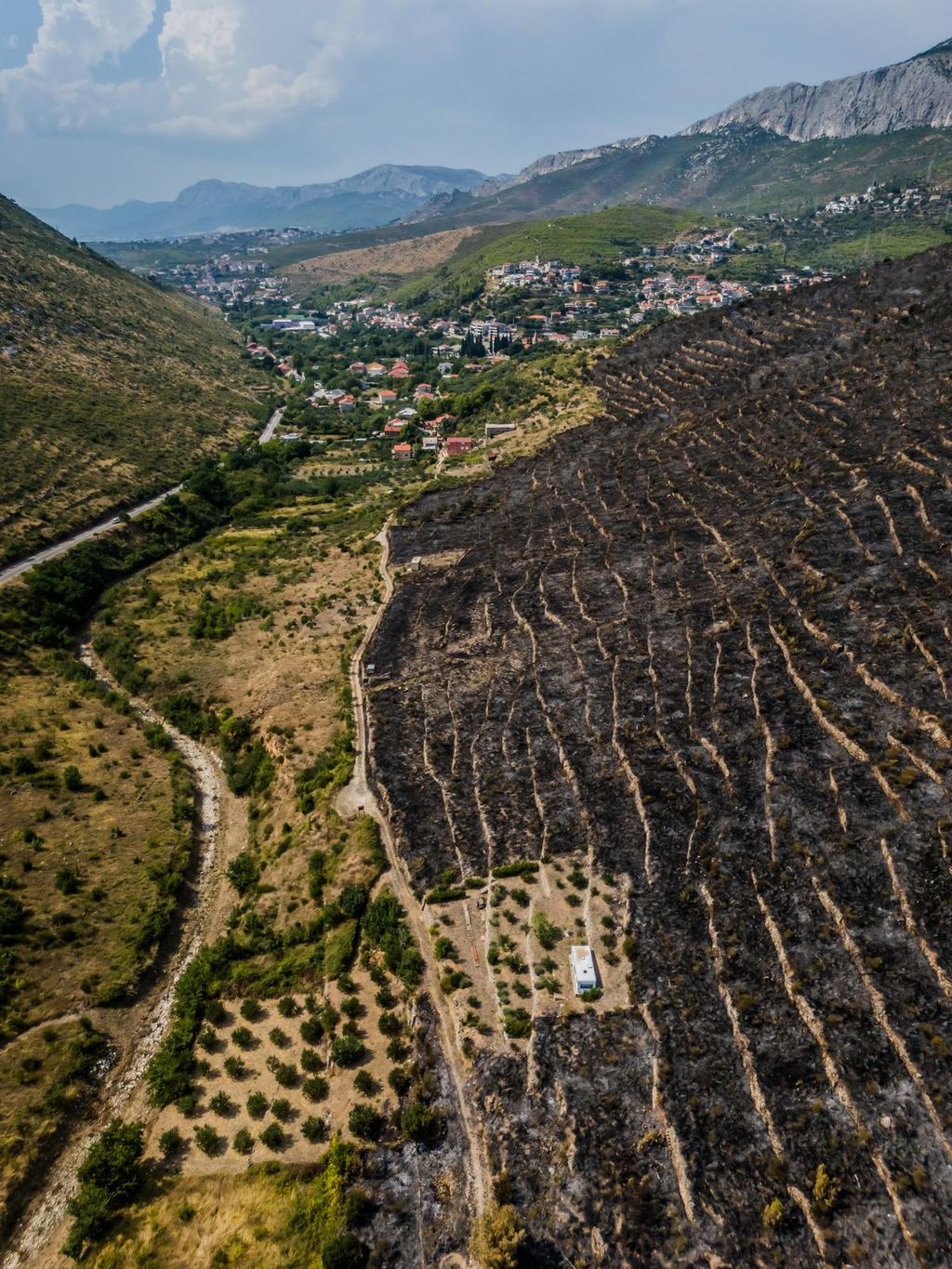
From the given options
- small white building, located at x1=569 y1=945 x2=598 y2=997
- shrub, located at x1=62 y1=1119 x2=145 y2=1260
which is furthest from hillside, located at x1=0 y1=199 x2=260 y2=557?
small white building, located at x1=569 y1=945 x2=598 y2=997

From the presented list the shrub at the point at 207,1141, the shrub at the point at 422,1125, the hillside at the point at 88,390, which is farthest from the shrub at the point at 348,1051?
the hillside at the point at 88,390

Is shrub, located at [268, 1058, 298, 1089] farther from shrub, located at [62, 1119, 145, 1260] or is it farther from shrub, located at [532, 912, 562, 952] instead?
shrub, located at [532, 912, 562, 952]

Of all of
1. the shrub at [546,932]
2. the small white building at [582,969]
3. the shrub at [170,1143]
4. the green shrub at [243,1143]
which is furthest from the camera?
the shrub at [546,932]

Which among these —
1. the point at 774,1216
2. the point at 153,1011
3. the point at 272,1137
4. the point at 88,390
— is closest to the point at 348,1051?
the point at 272,1137

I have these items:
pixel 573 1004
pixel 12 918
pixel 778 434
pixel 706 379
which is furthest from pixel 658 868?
pixel 706 379

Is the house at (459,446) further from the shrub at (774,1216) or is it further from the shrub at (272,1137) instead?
the shrub at (774,1216)

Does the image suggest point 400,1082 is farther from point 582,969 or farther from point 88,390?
point 88,390
